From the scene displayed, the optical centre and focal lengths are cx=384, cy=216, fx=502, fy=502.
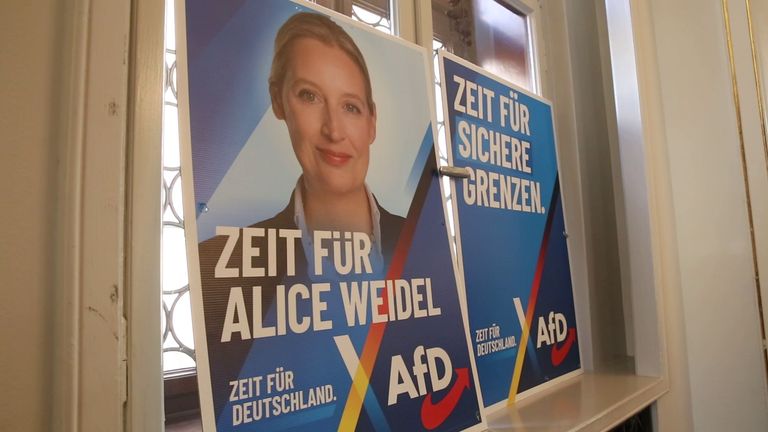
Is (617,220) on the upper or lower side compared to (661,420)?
upper

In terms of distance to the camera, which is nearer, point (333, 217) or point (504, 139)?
point (333, 217)

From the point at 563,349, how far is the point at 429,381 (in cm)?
60

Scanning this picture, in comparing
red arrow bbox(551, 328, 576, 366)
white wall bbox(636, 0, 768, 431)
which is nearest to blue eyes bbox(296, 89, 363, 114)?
red arrow bbox(551, 328, 576, 366)

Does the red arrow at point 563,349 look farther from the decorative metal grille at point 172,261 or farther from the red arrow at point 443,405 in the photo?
the decorative metal grille at point 172,261

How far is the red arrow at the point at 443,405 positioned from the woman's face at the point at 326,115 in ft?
1.34

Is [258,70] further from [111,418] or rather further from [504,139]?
[504,139]

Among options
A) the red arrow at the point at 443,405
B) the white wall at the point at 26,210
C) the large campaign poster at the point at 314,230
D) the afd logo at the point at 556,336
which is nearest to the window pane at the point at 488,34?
the large campaign poster at the point at 314,230

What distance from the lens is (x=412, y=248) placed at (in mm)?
960

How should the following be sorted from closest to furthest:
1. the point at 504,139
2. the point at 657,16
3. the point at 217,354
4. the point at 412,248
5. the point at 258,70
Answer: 1. the point at 217,354
2. the point at 258,70
3. the point at 412,248
4. the point at 504,139
5. the point at 657,16

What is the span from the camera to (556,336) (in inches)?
52.7

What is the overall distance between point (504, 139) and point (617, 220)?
0.54 meters

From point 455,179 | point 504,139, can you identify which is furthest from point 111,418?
point 504,139

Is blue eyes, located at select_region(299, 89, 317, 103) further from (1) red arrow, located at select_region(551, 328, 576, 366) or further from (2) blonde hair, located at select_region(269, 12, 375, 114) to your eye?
(1) red arrow, located at select_region(551, 328, 576, 366)

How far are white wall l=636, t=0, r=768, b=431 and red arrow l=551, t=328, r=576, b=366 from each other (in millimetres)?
342
